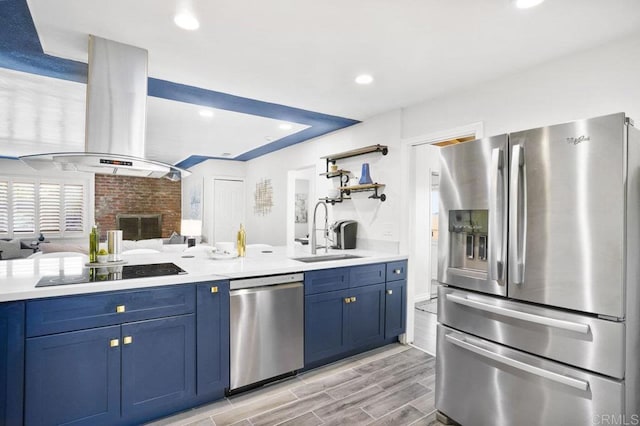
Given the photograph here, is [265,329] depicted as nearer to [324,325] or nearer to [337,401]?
[324,325]

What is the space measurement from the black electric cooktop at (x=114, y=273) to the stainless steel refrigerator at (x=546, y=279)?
186cm

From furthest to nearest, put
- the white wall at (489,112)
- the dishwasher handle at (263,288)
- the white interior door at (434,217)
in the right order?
the white interior door at (434,217), the dishwasher handle at (263,288), the white wall at (489,112)

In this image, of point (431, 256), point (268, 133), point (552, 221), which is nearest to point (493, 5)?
point (552, 221)

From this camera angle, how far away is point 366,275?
3014 mm

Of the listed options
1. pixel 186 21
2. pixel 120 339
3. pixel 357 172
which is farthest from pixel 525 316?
pixel 357 172

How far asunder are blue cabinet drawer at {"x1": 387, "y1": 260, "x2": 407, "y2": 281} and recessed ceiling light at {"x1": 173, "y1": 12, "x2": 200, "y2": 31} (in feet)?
8.26

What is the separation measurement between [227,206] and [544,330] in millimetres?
6685

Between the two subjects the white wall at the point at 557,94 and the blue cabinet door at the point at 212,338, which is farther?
the blue cabinet door at the point at 212,338

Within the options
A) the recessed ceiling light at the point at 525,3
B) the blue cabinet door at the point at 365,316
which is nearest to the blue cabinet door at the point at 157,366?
the blue cabinet door at the point at 365,316

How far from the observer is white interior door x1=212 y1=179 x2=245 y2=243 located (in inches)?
287

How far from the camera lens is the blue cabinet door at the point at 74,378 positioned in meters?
1.66

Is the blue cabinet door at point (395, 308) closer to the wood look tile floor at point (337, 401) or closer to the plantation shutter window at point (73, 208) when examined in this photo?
the wood look tile floor at point (337, 401)

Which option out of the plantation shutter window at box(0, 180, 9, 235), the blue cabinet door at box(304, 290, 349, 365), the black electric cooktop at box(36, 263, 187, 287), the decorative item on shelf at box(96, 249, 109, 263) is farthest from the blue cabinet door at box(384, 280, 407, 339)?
the plantation shutter window at box(0, 180, 9, 235)

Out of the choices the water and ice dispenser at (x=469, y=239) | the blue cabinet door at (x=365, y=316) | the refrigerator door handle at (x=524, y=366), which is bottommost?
the blue cabinet door at (x=365, y=316)
